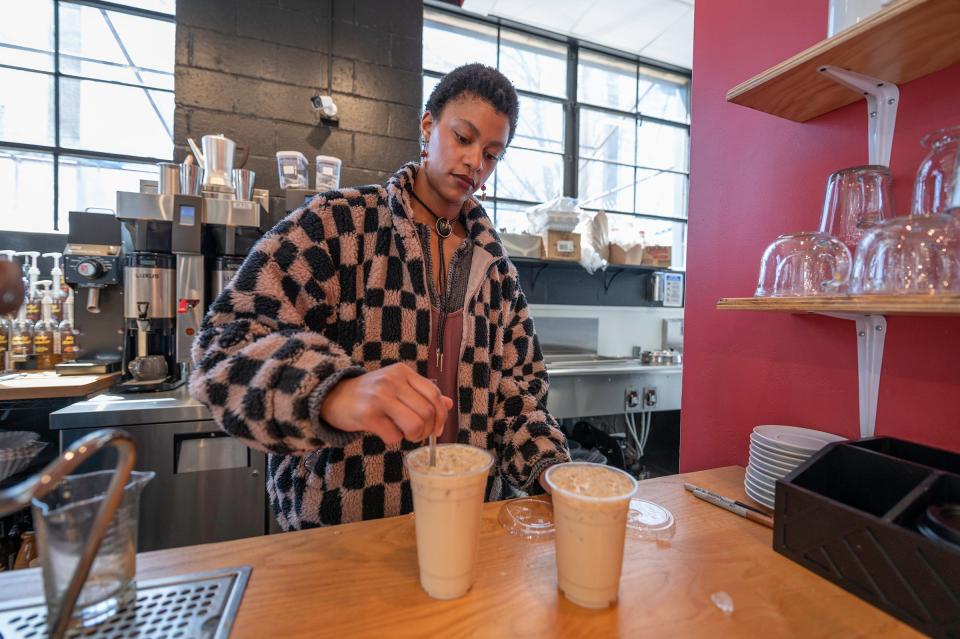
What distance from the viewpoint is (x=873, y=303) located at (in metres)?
0.77

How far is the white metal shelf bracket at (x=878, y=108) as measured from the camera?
1029 millimetres

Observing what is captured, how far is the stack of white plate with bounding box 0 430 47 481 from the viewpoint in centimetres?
175

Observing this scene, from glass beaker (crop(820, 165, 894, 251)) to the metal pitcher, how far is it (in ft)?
7.93

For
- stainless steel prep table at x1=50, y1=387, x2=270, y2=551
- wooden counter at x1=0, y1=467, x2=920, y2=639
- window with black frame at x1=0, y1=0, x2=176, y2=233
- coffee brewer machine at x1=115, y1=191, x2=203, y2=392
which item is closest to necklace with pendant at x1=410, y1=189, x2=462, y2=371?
wooden counter at x1=0, y1=467, x2=920, y2=639

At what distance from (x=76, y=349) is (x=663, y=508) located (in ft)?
9.22

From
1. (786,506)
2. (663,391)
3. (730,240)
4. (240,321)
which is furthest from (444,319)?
(663,391)

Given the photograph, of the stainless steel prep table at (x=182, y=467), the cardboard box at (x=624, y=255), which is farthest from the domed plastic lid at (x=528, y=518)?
the cardboard box at (x=624, y=255)

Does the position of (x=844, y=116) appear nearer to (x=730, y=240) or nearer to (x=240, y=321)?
(x=730, y=240)

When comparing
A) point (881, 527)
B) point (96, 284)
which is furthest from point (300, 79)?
point (881, 527)

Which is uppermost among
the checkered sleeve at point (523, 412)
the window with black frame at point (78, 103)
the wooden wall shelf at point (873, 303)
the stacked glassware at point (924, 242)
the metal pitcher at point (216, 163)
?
the window with black frame at point (78, 103)

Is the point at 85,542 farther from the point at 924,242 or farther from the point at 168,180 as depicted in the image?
the point at 168,180

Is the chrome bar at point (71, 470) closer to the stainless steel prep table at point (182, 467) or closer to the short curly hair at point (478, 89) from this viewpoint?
the short curly hair at point (478, 89)

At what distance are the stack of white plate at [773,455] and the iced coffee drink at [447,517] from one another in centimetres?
76

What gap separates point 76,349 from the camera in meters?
2.26
